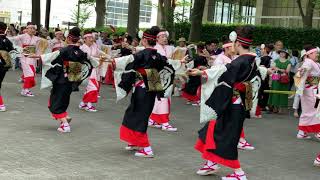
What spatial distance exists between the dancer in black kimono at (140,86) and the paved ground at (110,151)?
0.87 feet

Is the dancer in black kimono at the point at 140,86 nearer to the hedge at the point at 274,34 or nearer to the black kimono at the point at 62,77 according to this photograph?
the black kimono at the point at 62,77

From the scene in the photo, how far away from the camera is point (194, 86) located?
14.4 metres

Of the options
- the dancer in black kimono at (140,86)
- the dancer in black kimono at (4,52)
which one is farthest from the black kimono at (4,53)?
the dancer in black kimono at (140,86)

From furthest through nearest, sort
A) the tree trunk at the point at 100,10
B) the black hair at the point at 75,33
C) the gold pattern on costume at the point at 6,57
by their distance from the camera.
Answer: the tree trunk at the point at 100,10, the gold pattern on costume at the point at 6,57, the black hair at the point at 75,33

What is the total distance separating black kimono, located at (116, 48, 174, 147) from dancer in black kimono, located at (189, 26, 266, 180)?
1266 mm

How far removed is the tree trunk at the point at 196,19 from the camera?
62.6ft

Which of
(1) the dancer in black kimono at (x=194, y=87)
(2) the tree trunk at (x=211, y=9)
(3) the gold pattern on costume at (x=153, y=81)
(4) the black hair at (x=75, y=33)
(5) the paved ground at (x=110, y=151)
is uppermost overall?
(2) the tree trunk at (x=211, y=9)

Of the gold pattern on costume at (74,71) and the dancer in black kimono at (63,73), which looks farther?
the gold pattern on costume at (74,71)

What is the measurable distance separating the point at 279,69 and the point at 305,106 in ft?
11.3

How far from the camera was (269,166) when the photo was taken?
7.57 m

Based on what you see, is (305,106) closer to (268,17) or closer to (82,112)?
(82,112)

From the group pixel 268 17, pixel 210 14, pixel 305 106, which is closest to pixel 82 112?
pixel 305 106

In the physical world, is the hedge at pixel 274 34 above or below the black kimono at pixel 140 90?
above

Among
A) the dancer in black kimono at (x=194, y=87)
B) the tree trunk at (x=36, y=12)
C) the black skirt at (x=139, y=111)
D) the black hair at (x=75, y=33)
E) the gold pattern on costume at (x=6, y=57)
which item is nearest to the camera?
the black skirt at (x=139, y=111)
